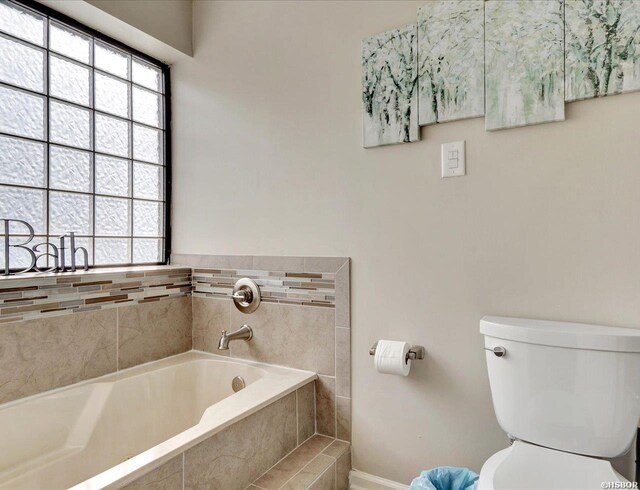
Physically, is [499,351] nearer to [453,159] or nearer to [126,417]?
[453,159]

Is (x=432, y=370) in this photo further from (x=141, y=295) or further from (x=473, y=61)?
(x=141, y=295)

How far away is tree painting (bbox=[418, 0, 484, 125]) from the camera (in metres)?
1.50

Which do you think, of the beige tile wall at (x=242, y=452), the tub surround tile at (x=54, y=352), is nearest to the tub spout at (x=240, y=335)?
the beige tile wall at (x=242, y=452)

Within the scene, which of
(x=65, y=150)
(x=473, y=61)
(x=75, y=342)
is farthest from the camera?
(x=65, y=150)

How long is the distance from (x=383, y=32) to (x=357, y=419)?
1.71 metres

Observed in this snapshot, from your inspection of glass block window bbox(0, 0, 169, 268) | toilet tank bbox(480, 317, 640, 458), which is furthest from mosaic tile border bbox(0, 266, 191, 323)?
toilet tank bbox(480, 317, 640, 458)

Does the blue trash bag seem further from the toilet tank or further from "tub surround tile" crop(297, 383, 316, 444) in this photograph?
"tub surround tile" crop(297, 383, 316, 444)

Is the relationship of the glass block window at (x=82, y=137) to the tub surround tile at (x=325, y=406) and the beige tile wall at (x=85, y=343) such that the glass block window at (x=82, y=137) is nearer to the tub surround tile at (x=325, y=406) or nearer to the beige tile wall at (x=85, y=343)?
the beige tile wall at (x=85, y=343)

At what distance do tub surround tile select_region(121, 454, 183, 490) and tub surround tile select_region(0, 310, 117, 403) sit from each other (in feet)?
2.77

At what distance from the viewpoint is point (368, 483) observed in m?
1.73

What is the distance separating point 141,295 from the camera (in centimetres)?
203

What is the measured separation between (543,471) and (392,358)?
60cm

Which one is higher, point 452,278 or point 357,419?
point 452,278

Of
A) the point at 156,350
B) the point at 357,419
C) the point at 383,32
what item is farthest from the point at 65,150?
the point at 357,419
